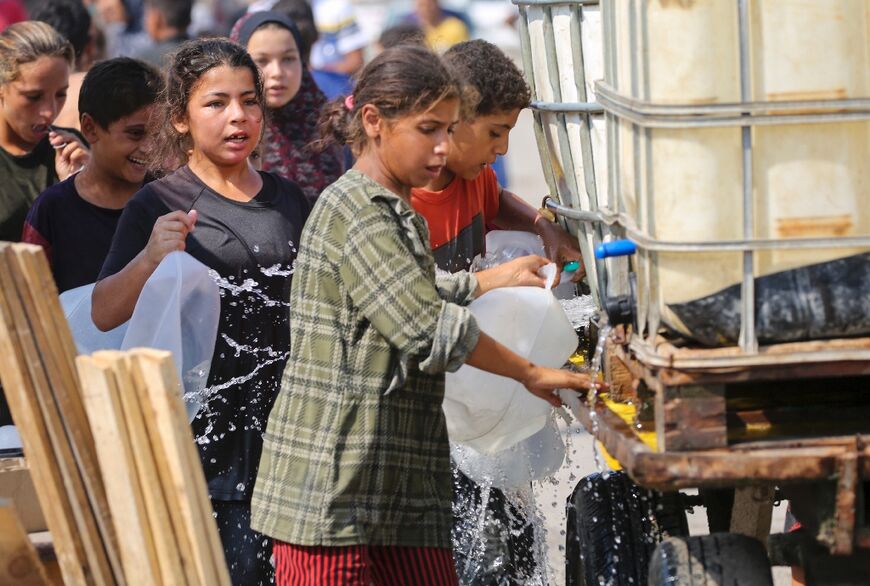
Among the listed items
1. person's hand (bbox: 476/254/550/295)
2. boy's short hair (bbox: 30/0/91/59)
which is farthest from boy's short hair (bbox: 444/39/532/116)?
boy's short hair (bbox: 30/0/91/59)

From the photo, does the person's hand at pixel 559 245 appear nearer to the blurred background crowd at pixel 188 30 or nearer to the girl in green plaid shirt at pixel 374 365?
the blurred background crowd at pixel 188 30

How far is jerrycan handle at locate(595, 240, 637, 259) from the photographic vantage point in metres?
3.10

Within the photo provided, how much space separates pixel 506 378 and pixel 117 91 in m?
1.52

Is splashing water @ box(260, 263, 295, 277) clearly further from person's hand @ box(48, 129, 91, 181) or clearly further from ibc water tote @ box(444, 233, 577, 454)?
person's hand @ box(48, 129, 91, 181)

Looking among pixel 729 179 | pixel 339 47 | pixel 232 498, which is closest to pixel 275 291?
pixel 232 498

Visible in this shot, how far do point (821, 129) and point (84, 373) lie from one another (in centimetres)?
147

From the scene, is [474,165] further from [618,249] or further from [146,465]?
[146,465]

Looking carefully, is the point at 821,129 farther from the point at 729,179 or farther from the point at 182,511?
the point at 182,511

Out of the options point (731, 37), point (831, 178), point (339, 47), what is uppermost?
point (339, 47)

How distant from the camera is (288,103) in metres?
6.32

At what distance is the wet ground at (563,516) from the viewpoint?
17.1ft

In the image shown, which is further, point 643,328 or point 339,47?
point 339,47

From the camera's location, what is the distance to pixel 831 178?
2.85 meters

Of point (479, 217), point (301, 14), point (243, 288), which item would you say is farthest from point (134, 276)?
point (301, 14)
